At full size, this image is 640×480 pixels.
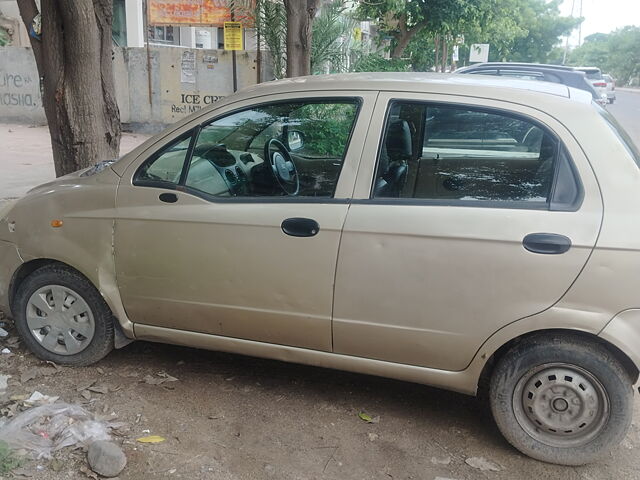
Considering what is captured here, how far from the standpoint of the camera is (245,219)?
3.29 metres

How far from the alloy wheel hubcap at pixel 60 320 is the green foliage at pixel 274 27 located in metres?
9.27

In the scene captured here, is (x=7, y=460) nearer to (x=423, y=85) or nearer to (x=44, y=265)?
(x=44, y=265)

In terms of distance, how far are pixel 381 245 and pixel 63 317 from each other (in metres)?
2.09

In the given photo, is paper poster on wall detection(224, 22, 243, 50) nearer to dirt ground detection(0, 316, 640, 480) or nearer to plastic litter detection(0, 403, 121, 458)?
dirt ground detection(0, 316, 640, 480)

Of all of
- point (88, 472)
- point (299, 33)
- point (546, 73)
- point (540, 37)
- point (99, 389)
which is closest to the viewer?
point (88, 472)

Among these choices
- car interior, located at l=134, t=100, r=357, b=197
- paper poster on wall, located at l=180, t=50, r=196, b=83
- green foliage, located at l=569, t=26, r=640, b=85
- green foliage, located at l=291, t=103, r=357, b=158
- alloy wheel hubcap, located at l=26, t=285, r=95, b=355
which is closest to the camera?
green foliage, located at l=291, t=103, r=357, b=158

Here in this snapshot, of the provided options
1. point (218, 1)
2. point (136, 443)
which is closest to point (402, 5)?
point (218, 1)

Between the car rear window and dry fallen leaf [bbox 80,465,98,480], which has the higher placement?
the car rear window

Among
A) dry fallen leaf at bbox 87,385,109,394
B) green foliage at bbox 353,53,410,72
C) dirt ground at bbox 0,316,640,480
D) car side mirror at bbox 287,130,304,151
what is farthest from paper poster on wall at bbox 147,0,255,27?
dry fallen leaf at bbox 87,385,109,394

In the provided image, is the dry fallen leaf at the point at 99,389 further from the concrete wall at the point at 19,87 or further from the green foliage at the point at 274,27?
the concrete wall at the point at 19,87

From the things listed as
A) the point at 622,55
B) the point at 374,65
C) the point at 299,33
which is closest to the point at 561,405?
the point at 299,33

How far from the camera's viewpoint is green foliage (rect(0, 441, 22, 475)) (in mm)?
2850

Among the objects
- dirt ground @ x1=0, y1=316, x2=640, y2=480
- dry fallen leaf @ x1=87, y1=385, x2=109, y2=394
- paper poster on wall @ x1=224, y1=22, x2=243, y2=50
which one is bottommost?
dirt ground @ x1=0, y1=316, x2=640, y2=480

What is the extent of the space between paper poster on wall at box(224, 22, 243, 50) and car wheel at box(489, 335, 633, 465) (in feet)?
38.4
